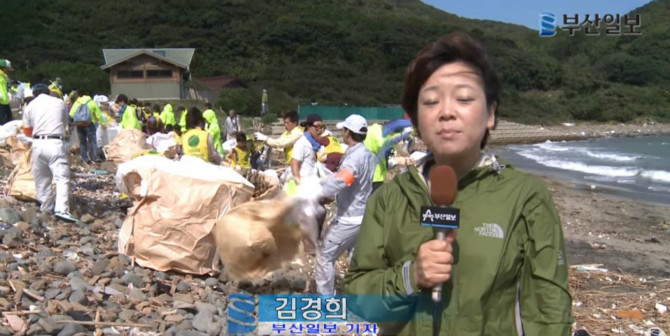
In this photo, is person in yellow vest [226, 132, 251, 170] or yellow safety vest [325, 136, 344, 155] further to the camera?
person in yellow vest [226, 132, 251, 170]

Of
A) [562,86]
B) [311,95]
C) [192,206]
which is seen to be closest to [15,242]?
[192,206]

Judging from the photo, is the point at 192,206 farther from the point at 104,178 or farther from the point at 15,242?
the point at 104,178

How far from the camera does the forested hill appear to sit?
55.8 m

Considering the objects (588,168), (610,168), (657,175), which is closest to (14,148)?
(657,175)

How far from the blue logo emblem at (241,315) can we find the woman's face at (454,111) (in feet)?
9.49

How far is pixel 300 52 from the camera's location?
67812mm

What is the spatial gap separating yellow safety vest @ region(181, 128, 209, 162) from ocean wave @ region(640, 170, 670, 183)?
2008 cm

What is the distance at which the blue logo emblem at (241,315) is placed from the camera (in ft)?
14.6

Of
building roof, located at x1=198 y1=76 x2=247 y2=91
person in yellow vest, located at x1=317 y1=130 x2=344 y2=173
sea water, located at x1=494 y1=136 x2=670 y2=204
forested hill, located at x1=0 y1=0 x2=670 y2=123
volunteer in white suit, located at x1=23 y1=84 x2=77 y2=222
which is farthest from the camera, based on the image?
forested hill, located at x1=0 y1=0 x2=670 y2=123

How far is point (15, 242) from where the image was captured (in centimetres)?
649

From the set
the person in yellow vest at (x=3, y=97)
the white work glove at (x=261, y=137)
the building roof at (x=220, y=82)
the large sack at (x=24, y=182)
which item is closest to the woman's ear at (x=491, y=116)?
the large sack at (x=24, y=182)

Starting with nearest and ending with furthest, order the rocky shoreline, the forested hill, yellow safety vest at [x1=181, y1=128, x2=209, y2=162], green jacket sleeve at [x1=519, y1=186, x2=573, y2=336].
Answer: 1. green jacket sleeve at [x1=519, y1=186, x2=573, y2=336]
2. the rocky shoreline
3. yellow safety vest at [x1=181, y1=128, x2=209, y2=162]
4. the forested hill

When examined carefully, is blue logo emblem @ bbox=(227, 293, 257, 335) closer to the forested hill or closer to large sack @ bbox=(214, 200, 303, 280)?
large sack @ bbox=(214, 200, 303, 280)

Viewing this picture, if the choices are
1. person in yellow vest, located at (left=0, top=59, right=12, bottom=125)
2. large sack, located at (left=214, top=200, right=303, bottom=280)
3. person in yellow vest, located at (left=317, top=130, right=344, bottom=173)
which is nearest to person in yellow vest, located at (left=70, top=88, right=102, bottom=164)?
person in yellow vest, located at (left=0, top=59, right=12, bottom=125)
